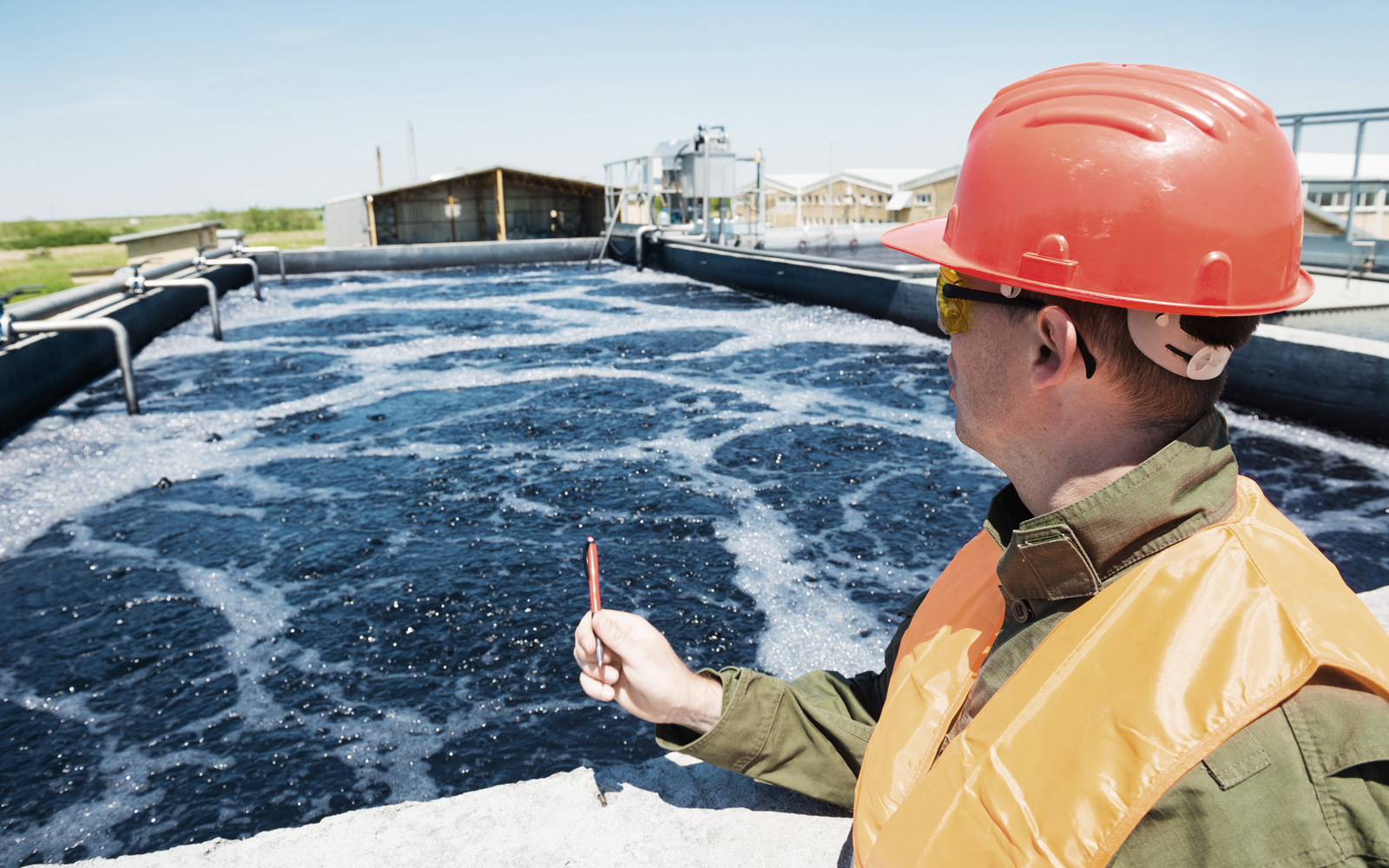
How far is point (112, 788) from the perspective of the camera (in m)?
3.26

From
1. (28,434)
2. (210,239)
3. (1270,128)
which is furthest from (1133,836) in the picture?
(210,239)

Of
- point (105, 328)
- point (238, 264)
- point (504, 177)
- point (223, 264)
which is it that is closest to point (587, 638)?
point (105, 328)

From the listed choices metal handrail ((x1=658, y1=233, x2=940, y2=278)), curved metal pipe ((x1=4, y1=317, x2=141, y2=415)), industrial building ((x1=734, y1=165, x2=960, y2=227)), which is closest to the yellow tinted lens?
curved metal pipe ((x1=4, y1=317, x2=141, y2=415))

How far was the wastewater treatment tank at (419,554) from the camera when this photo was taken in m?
3.42

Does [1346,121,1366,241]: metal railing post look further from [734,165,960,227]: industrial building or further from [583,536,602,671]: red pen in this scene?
[734,165,960,227]: industrial building

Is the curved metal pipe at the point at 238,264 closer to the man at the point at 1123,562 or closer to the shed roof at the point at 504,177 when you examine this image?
the shed roof at the point at 504,177

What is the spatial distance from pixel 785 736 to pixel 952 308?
2.80ft

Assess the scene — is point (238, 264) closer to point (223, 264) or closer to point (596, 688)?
point (223, 264)

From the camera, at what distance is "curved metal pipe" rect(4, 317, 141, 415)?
768 cm

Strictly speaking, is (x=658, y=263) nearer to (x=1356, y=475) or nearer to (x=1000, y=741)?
(x=1356, y=475)

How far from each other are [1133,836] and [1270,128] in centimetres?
89

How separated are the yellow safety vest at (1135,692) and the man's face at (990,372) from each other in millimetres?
287

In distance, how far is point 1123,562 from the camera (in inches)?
43.4

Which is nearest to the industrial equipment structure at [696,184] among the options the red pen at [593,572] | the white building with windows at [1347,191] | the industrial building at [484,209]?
the industrial building at [484,209]
